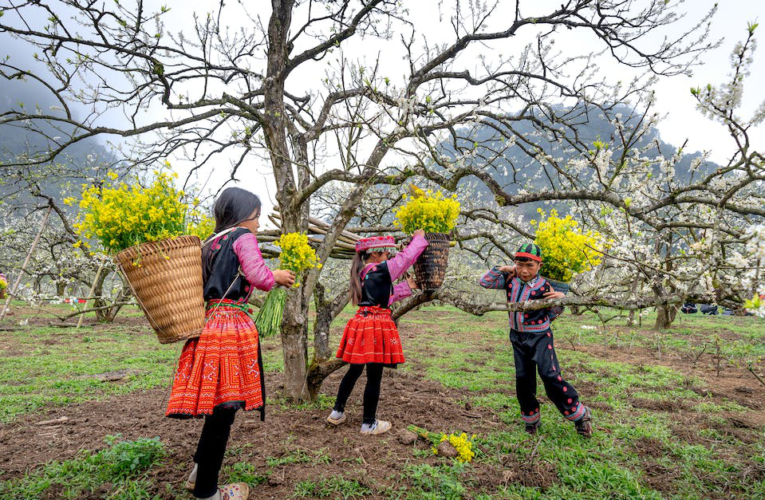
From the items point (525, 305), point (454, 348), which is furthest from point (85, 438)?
point (454, 348)

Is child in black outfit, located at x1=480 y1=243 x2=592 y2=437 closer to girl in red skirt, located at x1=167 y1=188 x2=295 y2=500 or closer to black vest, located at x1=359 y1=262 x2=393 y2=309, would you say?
black vest, located at x1=359 y1=262 x2=393 y2=309

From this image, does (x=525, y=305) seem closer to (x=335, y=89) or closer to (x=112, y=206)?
(x=112, y=206)

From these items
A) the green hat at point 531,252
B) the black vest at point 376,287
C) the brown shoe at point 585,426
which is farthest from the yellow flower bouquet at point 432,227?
the brown shoe at point 585,426

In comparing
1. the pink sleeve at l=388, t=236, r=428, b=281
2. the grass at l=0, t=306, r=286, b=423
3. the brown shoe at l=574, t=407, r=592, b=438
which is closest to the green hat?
the pink sleeve at l=388, t=236, r=428, b=281

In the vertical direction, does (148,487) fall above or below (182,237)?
below

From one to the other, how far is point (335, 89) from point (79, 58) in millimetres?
2570

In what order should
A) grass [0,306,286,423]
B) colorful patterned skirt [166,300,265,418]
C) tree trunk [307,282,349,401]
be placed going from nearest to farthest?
colorful patterned skirt [166,300,265,418] → tree trunk [307,282,349,401] → grass [0,306,286,423]

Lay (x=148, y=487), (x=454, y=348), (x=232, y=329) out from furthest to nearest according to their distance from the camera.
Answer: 1. (x=454, y=348)
2. (x=148, y=487)
3. (x=232, y=329)

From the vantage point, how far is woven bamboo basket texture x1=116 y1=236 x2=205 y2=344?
217 cm

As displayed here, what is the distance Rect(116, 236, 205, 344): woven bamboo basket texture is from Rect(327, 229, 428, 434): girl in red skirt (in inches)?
64.9

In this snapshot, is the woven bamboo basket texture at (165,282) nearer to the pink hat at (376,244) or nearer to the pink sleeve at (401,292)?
the pink hat at (376,244)

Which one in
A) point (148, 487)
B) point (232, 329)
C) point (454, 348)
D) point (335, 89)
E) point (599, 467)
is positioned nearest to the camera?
point (232, 329)

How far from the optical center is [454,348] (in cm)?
876

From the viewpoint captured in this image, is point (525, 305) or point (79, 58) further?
point (79, 58)
